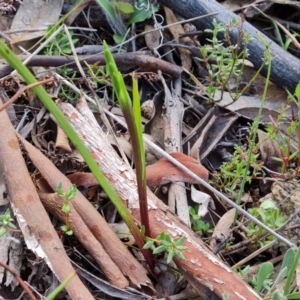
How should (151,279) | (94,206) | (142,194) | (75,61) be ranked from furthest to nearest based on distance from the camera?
(75,61), (94,206), (151,279), (142,194)

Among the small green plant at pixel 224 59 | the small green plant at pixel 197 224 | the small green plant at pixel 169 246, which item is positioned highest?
the small green plant at pixel 224 59

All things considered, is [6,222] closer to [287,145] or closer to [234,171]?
[234,171]

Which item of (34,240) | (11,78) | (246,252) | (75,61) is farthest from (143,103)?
(34,240)

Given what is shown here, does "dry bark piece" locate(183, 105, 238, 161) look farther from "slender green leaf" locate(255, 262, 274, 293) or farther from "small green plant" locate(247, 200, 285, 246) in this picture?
"slender green leaf" locate(255, 262, 274, 293)

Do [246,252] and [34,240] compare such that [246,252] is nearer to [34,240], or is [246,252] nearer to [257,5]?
[34,240]

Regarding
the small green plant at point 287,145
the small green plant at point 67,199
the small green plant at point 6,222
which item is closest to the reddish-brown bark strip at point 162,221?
the small green plant at point 67,199

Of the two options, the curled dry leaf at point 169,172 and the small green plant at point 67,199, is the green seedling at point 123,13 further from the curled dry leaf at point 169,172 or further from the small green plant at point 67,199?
the small green plant at point 67,199
